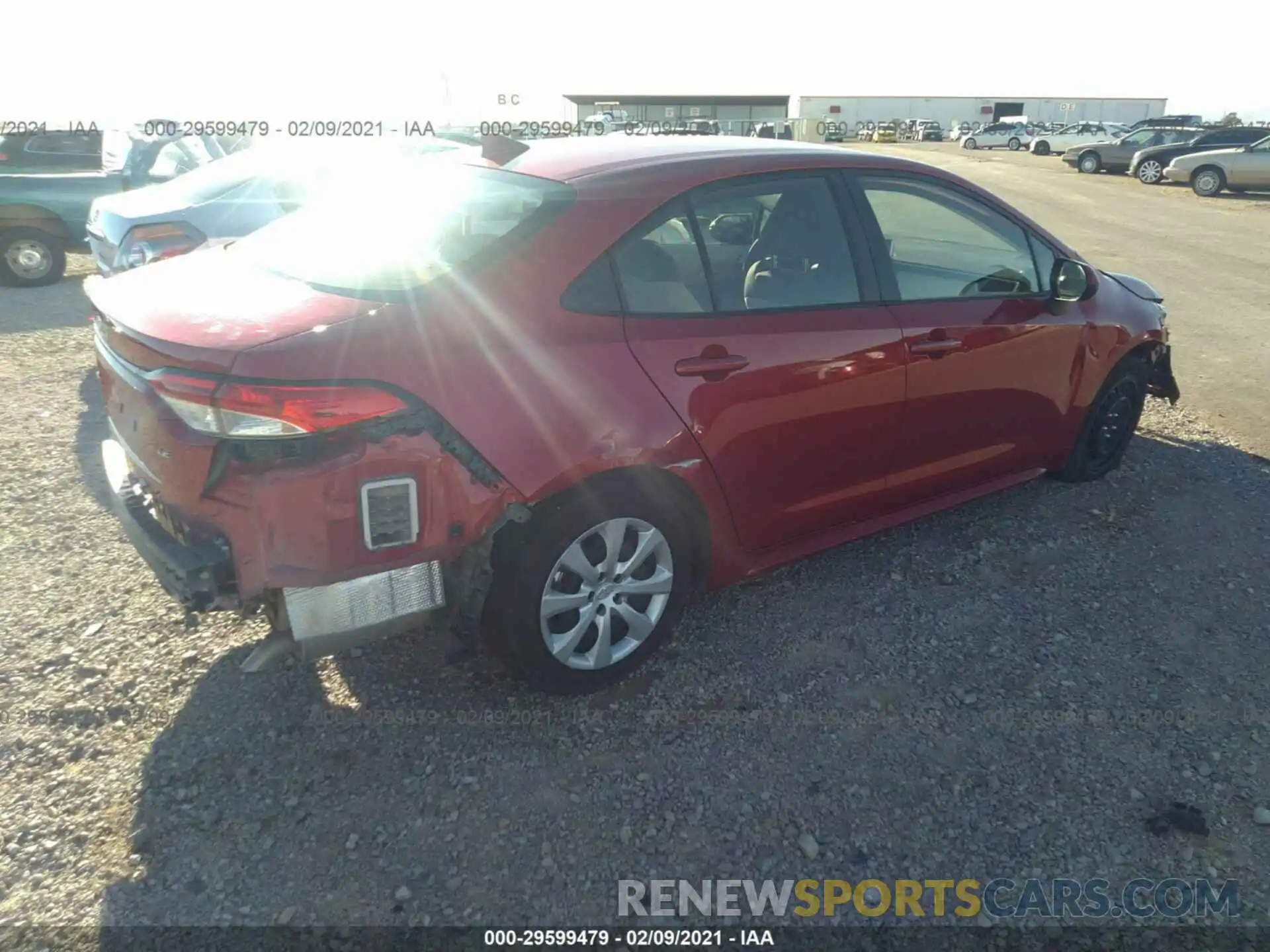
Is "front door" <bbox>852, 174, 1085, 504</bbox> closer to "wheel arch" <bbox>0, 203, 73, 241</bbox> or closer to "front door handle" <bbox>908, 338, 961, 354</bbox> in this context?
"front door handle" <bbox>908, 338, 961, 354</bbox>

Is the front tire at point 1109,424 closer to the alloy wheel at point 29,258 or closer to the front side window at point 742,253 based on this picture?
the front side window at point 742,253

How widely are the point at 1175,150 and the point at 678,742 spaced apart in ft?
95.5

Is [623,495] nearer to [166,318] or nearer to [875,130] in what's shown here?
[166,318]

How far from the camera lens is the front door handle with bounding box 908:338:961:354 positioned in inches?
141

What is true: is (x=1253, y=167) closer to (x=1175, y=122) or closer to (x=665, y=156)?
(x=1175, y=122)

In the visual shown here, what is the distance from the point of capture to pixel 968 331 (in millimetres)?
3787

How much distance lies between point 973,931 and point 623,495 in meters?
1.54

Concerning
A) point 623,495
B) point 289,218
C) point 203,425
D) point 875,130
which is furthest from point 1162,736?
point 875,130

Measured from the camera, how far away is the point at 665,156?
327 centimetres

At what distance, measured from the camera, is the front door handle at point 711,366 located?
2975 mm

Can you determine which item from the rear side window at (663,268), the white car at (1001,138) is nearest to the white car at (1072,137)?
the white car at (1001,138)

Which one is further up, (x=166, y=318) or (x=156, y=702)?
(x=166, y=318)

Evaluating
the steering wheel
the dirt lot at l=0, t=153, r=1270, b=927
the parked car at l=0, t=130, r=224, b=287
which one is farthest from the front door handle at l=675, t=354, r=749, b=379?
the parked car at l=0, t=130, r=224, b=287

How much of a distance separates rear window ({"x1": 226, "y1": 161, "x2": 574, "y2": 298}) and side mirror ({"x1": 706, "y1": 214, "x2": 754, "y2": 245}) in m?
0.57
